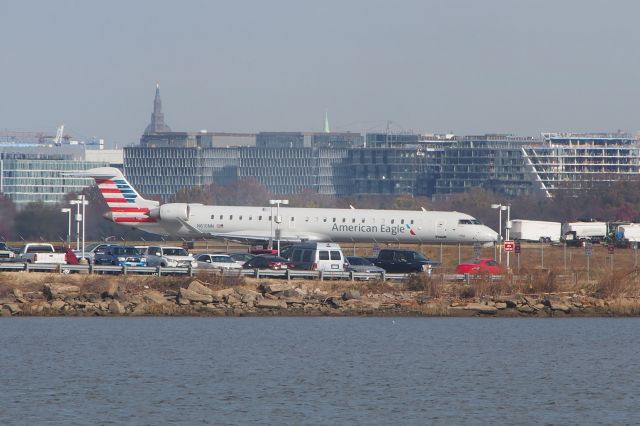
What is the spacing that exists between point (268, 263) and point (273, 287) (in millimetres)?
6508

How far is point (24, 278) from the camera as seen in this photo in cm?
6406

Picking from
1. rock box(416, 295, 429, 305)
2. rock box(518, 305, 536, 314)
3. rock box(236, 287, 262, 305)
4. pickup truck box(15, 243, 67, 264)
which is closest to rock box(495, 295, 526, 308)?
rock box(518, 305, 536, 314)

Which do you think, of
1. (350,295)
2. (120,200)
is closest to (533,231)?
(120,200)

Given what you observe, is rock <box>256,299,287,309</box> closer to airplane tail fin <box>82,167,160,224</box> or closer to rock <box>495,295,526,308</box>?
rock <box>495,295,526,308</box>

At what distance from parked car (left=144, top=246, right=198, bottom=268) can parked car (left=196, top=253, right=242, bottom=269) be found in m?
0.36

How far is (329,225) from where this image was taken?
313 ft

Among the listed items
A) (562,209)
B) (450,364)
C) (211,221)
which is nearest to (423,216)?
(211,221)

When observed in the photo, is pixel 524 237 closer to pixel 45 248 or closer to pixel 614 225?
pixel 614 225

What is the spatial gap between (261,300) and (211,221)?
109ft

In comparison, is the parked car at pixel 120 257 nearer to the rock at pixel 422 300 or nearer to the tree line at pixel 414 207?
the rock at pixel 422 300

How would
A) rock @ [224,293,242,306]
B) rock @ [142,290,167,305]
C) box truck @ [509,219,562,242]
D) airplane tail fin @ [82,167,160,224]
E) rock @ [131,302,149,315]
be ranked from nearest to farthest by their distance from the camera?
rock @ [131,302,149,315], rock @ [142,290,167,305], rock @ [224,293,242,306], airplane tail fin @ [82,167,160,224], box truck @ [509,219,562,242]

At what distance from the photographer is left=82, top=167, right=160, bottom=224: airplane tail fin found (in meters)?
97.8

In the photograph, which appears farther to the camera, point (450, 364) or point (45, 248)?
point (45, 248)

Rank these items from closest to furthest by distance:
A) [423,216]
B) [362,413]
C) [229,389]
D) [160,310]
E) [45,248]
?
[362,413], [229,389], [160,310], [45,248], [423,216]
